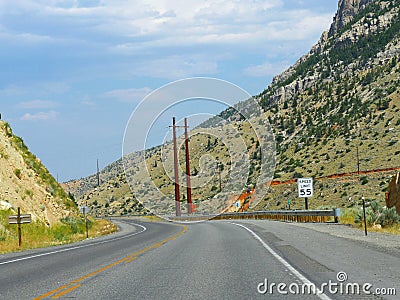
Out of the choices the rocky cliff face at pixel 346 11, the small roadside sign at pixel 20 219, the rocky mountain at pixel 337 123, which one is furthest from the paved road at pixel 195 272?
the rocky cliff face at pixel 346 11

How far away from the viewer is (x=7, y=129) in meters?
44.8

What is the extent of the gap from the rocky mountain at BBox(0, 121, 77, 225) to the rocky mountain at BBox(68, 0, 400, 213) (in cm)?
2765

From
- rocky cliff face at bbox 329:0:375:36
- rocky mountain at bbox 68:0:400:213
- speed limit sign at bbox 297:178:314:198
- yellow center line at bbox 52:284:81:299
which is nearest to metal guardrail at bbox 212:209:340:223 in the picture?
speed limit sign at bbox 297:178:314:198

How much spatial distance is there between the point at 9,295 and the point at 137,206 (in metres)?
98.7

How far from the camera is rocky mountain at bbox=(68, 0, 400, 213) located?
67.2m

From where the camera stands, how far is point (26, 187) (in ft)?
124

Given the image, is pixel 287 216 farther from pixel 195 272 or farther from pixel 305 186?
pixel 195 272

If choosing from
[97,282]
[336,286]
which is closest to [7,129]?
[97,282]

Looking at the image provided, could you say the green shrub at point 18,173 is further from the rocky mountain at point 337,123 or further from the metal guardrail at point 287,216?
the rocky mountain at point 337,123

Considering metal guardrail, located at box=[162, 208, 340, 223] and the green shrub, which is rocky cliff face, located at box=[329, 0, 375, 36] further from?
the green shrub

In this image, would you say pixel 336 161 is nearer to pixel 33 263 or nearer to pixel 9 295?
pixel 33 263

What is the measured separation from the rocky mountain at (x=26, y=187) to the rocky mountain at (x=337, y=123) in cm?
2765

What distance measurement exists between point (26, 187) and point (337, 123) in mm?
63035

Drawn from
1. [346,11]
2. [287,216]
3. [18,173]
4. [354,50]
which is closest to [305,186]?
[287,216]
